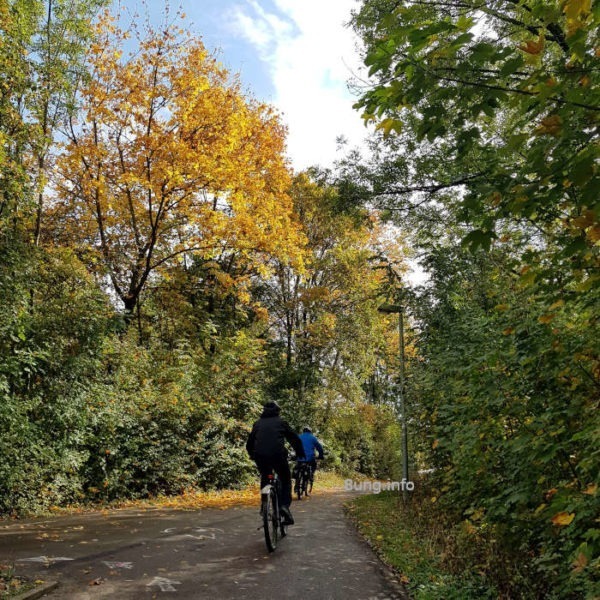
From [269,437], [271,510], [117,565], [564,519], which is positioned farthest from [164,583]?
[564,519]

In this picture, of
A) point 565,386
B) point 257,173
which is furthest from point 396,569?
point 257,173

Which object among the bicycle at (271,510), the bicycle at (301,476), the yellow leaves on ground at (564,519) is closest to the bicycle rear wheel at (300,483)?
the bicycle at (301,476)

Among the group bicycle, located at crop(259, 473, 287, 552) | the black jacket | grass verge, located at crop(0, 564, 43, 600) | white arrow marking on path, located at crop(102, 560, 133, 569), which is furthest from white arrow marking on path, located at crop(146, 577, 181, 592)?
the black jacket

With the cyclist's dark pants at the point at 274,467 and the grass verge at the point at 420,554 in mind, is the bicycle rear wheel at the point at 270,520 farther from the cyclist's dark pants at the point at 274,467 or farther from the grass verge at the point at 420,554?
the grass verge at the point at 420,554

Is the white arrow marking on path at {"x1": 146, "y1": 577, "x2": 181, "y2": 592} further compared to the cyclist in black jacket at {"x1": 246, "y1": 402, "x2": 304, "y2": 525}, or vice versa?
the cyclist in black jacket at {"x1": 246, "y1": 402, "x2": 304, "y2": 525}

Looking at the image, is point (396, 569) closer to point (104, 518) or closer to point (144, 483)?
point (104, 518)

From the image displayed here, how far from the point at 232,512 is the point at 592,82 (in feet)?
37.6

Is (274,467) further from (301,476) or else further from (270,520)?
(301,476)

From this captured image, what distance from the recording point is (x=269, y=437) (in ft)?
26.9

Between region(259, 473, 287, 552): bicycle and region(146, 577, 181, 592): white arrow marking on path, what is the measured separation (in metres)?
1.67

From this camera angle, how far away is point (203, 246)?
19594 millimetres

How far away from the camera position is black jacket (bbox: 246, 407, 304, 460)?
8125mm

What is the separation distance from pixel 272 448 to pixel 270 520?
104 cm

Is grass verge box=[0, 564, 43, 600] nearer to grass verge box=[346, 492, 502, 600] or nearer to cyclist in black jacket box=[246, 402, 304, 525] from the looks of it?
cyclist in black jacket box=[246, 402, 304, 525]
